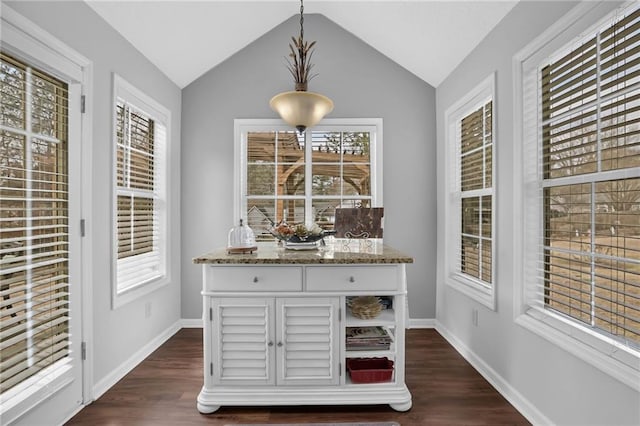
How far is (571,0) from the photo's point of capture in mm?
1769

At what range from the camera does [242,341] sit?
6.91 ft

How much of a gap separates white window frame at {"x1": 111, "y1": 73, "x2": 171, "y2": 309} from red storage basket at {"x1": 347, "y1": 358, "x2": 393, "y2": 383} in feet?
5.65

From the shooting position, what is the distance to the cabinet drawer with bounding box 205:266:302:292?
209 cm

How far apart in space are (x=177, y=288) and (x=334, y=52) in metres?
2.94

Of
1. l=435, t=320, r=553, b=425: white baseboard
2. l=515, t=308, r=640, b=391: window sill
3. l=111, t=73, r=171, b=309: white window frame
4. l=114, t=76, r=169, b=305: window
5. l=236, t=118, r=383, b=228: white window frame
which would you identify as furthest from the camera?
l=236, t=118, r=383, b=228: white window frame

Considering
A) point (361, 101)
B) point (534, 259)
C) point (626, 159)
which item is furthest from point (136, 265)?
point (626, 159)

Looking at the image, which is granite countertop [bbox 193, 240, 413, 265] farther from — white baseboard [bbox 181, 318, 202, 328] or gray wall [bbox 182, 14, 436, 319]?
white baseboard [bbox 181, 318, 202, 328]

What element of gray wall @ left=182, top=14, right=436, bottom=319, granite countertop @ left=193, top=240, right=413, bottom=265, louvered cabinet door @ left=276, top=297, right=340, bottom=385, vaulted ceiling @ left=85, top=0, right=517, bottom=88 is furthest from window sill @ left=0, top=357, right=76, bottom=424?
vaulted ceiling @ left=85, top=0, right=517, bottom=88

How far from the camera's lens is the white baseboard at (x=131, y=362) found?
2.34 metres

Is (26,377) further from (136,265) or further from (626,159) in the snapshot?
(626,159)

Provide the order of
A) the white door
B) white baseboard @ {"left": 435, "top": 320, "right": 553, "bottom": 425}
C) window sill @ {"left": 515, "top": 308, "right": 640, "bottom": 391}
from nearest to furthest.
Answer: window sill @ {"left": 515, "top": 308, "right": 640, "bottom": 391}
the white door
white baseboard @ {"left": 435, "top": 320, "right": 553, "bottom": 425}

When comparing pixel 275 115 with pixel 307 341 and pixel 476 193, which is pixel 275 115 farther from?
pixel 307 341

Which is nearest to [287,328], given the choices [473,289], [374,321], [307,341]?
[307,341]

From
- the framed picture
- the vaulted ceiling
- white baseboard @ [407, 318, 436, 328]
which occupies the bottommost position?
white baseboard @ [407, 318, 436, 328]
